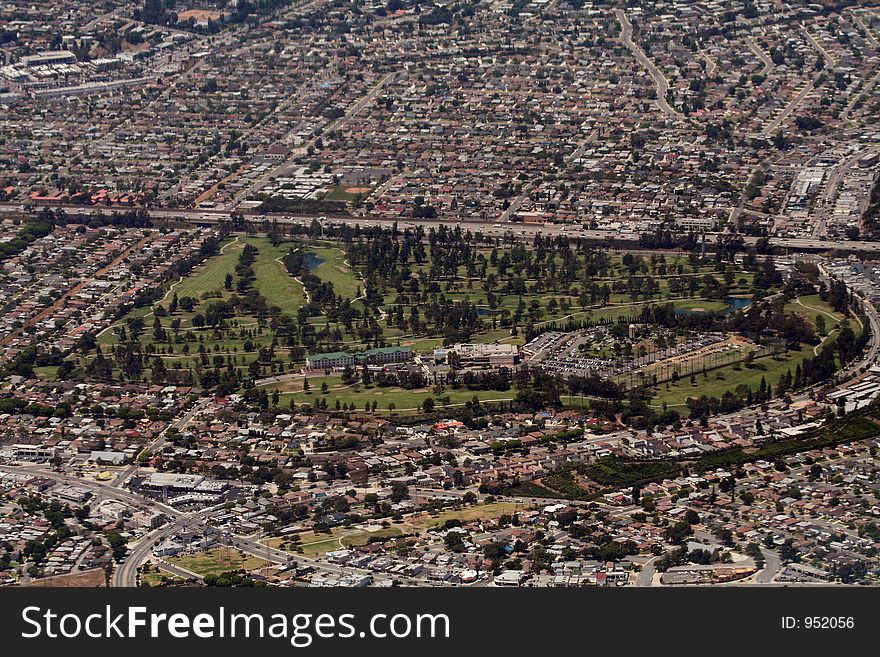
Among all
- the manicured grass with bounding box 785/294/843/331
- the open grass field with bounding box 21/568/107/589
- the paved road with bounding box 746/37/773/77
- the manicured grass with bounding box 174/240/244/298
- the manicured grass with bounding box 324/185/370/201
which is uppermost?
the paved road with bounding box 746/37/773/77

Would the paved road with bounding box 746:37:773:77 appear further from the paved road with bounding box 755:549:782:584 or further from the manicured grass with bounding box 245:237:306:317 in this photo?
the paved road with bounding box 755:549:782:584

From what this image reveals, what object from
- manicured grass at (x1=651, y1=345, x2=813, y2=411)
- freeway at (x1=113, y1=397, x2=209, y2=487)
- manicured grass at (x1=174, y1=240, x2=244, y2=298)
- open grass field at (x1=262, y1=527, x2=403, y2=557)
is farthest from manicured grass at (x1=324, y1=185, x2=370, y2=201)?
open grass field at (x1=262, y1=527, x2=403, y2=557)

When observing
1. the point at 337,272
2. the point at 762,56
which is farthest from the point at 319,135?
the point at 762,56

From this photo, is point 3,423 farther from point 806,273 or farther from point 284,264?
A: point 806,273

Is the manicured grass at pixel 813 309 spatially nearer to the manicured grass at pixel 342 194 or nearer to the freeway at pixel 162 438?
the freeway at pixel 162 438

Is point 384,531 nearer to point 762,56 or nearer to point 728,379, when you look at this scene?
point 728,379
